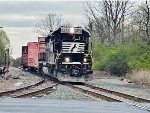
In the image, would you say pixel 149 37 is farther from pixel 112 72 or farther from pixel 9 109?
pixel 9 109

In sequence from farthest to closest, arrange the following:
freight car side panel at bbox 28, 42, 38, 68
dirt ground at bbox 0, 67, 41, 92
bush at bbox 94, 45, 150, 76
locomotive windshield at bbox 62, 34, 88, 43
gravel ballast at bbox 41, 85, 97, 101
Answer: freight car side panel at bbox 28, 42, 38, 68 < bush at bbox 94, 45, 150, 76 < locomotive windshield at bbox 62, 34, 88, 43 < dirt ground at bbox 0, 67, 41, 92 < gravel ballast at bbox 41, 85, 97, 101

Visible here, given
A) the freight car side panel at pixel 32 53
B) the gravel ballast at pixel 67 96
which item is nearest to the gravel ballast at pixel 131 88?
the gravel ballast at pixel 67 96

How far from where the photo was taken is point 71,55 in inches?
1330

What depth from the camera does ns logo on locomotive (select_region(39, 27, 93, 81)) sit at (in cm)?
3309

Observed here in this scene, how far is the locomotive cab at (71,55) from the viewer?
109 feet

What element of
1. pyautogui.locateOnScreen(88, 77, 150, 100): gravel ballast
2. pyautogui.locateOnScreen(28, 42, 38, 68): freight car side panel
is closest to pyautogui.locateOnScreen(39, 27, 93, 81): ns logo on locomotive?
pyautogui.locateOnScreen(88, 77, 150, 100): gravel ballast

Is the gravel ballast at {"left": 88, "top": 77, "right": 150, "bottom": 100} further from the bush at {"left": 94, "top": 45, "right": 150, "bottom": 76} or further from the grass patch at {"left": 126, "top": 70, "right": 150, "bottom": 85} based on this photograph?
the bush at {"left": 94, "top": 45, "right": 150, "bottom": 76}

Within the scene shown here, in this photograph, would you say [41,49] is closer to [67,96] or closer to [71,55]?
[71,55]

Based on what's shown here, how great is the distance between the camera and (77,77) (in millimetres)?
33125

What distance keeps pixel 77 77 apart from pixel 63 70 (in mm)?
1074

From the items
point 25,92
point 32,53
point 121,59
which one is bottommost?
point 25,92

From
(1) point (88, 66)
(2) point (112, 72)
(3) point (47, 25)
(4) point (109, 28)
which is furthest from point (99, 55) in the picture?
(3) point (47, 25)

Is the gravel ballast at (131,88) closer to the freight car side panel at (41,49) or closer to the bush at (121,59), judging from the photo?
the freight car side panel at (41,49)

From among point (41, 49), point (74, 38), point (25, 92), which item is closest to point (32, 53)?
point (41, 49)
